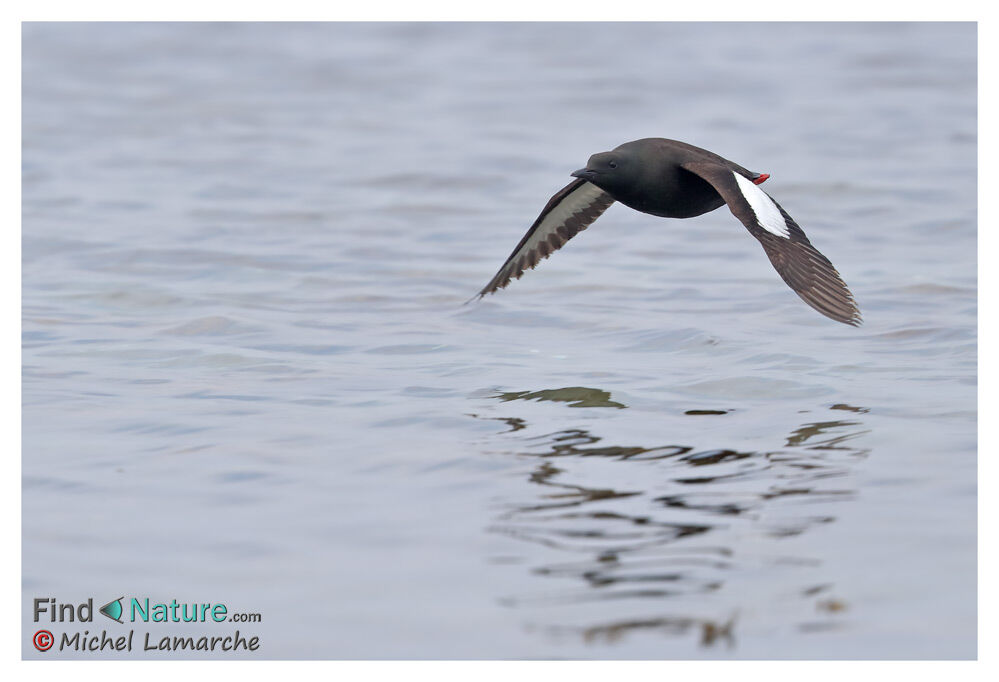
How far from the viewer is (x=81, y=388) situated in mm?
7625

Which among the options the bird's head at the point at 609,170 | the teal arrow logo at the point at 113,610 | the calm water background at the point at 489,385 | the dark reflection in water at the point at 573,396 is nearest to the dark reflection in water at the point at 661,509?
the calm water background at the point at 489,385

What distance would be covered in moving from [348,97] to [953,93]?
880 centimetres

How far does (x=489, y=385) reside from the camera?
25.2 ft

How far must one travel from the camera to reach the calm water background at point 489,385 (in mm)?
4617

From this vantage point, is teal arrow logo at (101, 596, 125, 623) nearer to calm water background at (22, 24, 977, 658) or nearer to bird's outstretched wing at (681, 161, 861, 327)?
calm water background at (22, 24, 977, 658)

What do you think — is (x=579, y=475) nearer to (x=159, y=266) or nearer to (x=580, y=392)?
(x=580, y=392)

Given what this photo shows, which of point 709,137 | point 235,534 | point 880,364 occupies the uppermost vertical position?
point 709,137

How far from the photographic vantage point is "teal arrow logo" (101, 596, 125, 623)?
462cm

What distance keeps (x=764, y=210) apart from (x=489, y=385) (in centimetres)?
189

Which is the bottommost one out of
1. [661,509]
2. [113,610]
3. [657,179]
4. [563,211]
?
[113,610]

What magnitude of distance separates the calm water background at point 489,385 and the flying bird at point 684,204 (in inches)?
26.7

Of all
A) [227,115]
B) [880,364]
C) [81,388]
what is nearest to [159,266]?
[81,388]

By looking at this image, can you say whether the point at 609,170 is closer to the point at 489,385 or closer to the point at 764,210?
the point at 764,210

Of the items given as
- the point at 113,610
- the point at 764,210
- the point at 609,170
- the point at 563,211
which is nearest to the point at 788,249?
the point at 764,210
